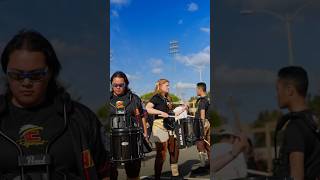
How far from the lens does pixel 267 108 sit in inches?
61.8

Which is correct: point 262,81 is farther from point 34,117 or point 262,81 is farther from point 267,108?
point 34,117

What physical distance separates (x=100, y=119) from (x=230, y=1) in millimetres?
618

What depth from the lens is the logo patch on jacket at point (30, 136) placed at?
1464 millimetres

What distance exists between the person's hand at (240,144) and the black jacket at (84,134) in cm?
47

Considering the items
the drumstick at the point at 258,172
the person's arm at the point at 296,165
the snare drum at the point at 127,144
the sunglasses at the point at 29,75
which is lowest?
the snare drum at the point at 127,144

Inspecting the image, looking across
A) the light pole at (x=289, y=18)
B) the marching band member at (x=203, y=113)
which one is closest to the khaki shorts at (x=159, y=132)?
the marching band member at (x=203, y=113)

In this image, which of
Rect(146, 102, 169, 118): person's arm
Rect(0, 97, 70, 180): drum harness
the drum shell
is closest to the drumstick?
Rect(0, 97, 70, 180): drum harness

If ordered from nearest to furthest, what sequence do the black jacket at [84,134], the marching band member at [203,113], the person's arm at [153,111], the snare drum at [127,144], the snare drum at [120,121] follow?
the black jacket at [84,134] < the snare drum at [127,144] < the snare drum at [120,121] < the person's arm at [153,111] < the marching band member at [203,113]

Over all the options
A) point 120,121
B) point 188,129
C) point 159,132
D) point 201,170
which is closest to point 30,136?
point 120,121

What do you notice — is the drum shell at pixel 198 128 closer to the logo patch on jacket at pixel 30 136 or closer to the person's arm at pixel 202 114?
the person's arm at pixel 202 114

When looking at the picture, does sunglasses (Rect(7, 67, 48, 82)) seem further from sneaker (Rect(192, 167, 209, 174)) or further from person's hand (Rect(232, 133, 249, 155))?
sneaker (Rect(192, 167, 209, 174))

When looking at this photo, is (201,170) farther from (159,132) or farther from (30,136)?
(30,136)

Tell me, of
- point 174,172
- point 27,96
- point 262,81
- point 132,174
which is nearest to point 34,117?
point 27,96

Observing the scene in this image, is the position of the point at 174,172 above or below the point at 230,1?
below
